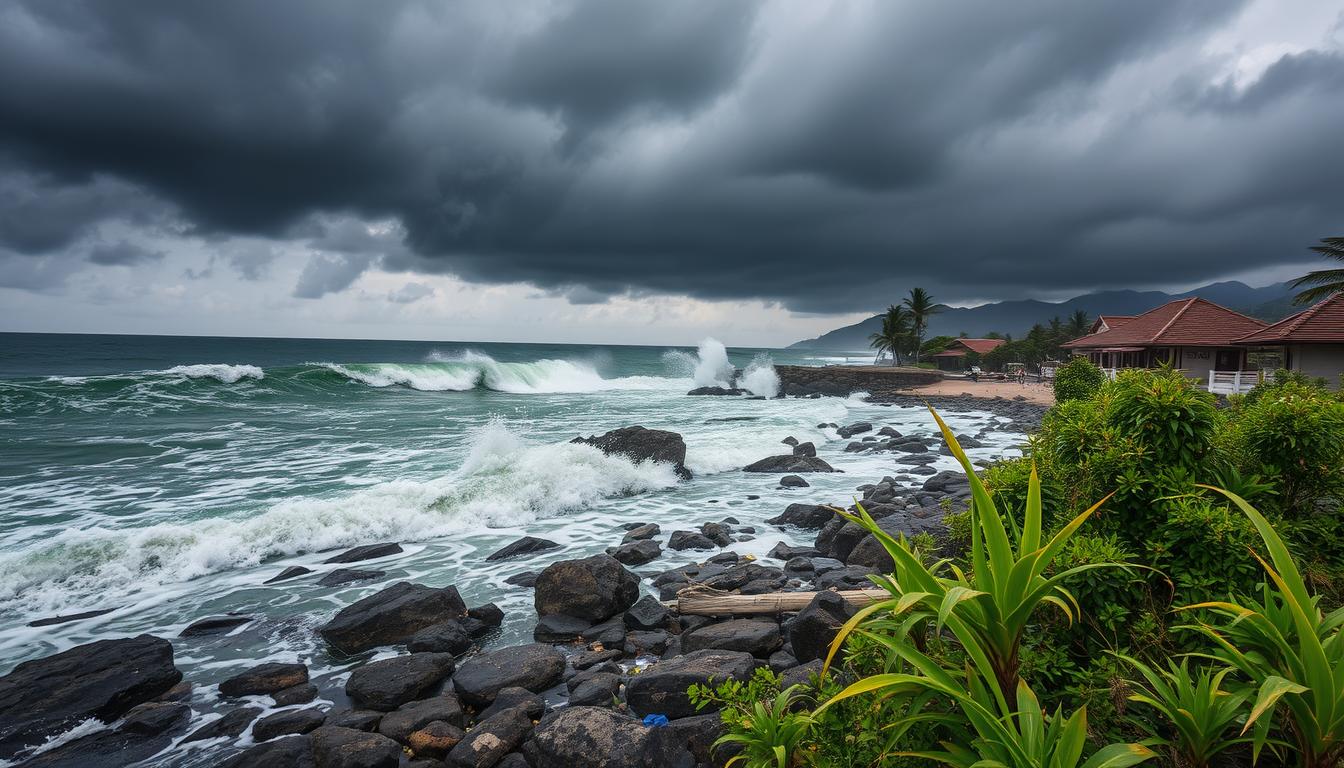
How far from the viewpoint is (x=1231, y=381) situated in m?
25.1

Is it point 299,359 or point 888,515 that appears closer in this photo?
point 888,515

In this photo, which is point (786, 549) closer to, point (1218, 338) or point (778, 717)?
point (778, 717)

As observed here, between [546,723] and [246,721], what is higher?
[546,723]

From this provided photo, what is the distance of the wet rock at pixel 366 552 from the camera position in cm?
1010

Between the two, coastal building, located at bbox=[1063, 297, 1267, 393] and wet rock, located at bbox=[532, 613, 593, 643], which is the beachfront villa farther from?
wet rock, located at bbox=[532, 613, 593, 643]

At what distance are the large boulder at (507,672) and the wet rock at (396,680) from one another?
0.26 meters

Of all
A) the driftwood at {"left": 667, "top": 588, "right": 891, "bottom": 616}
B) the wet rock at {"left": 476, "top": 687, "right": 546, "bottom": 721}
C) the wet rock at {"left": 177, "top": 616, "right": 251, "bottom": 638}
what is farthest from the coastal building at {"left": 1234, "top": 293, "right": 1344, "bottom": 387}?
the wet rock at {"left": 177, "top": 616, "right": 251, "bottom": 638}

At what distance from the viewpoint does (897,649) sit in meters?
2.47

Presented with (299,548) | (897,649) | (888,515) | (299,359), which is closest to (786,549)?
(888,515)

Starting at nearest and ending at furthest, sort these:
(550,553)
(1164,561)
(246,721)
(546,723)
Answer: (1164,561) < (546,723) < (246,721) < (550,553)

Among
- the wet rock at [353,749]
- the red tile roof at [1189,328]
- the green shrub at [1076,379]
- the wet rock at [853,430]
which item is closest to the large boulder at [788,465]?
the wet rock at [853,430]

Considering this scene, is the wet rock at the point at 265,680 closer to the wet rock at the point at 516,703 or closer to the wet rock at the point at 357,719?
the wet rock at the point at 357,719

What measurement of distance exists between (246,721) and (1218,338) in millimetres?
40509

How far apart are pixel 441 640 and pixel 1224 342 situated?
36.8 m
